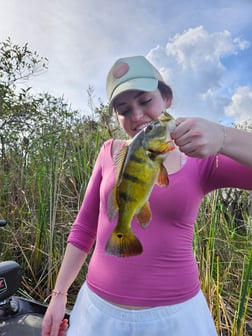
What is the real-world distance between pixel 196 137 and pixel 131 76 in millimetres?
386

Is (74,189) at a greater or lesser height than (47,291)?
greater

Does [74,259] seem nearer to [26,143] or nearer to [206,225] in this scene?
[206,225]

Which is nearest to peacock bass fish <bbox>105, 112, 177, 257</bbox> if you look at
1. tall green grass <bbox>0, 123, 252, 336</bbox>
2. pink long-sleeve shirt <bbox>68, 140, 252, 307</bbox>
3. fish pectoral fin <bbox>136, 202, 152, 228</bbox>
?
fish pectoral fin <bbox>136, 202, 152, 228</bbox>

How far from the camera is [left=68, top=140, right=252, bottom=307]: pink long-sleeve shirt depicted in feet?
2.77

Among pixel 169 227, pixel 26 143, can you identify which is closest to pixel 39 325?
pixel 169 227

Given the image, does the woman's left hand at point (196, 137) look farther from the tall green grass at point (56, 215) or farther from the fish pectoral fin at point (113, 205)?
the tall green grass at point (56, 215)

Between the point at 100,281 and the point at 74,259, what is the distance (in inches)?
7.8

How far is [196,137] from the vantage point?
0.71 meters

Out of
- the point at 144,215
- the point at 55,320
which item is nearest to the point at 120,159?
the point at 144,215

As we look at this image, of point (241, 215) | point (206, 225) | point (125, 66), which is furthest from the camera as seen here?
point (241, 215)

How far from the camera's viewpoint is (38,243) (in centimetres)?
255

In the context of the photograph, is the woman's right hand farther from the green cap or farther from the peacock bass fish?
the green cap

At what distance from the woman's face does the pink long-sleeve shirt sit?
0.19m

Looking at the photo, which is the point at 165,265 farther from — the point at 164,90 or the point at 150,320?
the point at 164,90
